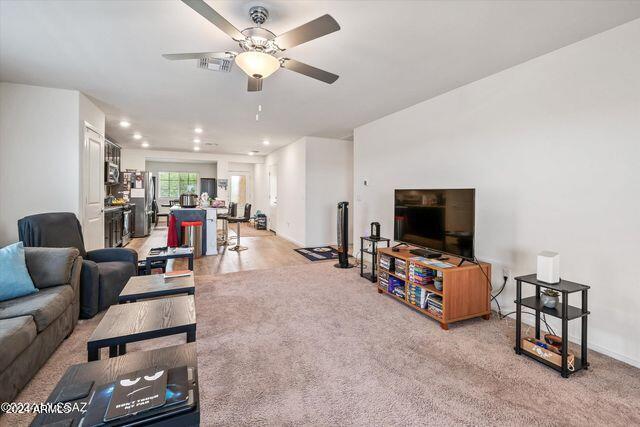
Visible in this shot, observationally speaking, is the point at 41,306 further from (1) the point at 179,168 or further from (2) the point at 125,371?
(1) the point at 179,168

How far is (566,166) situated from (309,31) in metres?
2.46

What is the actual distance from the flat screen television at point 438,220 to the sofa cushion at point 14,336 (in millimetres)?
3389

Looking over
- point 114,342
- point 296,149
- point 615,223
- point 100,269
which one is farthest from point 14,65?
point 615,223

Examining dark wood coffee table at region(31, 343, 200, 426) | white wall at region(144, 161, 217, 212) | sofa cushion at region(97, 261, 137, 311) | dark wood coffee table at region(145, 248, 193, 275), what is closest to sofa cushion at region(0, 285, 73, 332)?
sofa cushion at region(97, 261, 137, 311)

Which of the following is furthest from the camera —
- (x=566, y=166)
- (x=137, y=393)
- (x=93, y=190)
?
(x=93, y=190)

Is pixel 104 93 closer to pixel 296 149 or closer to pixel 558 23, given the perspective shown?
pixel 296 149

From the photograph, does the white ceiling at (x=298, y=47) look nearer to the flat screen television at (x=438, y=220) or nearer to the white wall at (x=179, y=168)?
the flat screen television at (x=438, y=220)

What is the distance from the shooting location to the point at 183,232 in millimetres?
5543

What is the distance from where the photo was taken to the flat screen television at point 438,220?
2.84m

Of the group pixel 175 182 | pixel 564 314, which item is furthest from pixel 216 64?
pixel 175 182

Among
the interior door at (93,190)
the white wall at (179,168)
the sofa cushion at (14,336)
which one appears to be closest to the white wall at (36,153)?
the interior door at (93,190)

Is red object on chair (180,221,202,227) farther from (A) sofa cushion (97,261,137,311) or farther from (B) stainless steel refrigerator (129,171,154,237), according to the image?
(B) stainless steel refrigerator (129,171,154,237)

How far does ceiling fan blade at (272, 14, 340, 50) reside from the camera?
1674 mm

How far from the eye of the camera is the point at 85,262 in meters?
2.82
